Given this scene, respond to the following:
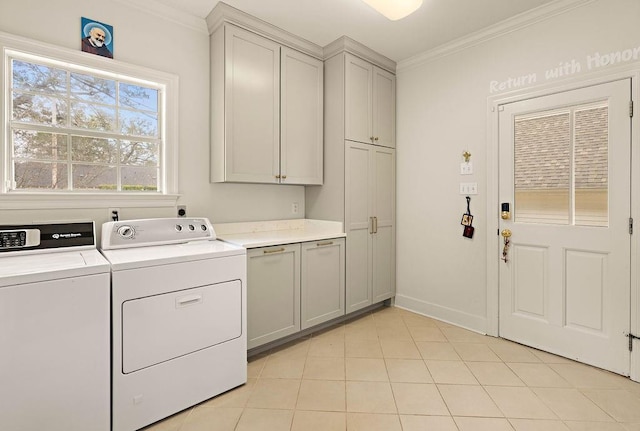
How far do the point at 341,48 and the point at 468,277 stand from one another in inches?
97.5

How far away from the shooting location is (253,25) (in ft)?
8.57

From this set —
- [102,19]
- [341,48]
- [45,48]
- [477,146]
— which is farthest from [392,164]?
[45,48]

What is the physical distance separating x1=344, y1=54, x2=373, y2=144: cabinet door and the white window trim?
60.2 inches

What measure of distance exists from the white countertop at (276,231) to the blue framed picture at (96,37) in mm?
1491

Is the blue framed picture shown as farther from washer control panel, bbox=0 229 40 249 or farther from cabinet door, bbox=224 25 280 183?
washer control panel, bbox=0 229 40 249

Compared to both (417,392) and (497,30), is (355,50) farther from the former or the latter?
(417,392)

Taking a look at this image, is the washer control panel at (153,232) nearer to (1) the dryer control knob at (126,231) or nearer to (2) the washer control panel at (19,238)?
(1) the dryer control knob at (126,231)

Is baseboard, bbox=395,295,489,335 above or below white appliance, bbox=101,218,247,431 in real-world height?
below

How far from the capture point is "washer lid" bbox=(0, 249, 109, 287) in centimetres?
136

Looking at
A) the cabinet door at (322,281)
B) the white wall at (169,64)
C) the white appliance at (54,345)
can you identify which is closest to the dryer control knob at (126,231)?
the white wall at (169,64)

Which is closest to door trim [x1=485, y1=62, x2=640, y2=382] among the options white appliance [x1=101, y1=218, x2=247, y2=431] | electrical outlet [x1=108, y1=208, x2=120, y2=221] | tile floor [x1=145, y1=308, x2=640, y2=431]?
tile floor [x1=145, y1=308, x2=640, y2=431]

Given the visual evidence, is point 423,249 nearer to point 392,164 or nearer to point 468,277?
point 468,277

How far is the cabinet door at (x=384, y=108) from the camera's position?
10.8ft

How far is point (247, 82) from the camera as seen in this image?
8.68ft
